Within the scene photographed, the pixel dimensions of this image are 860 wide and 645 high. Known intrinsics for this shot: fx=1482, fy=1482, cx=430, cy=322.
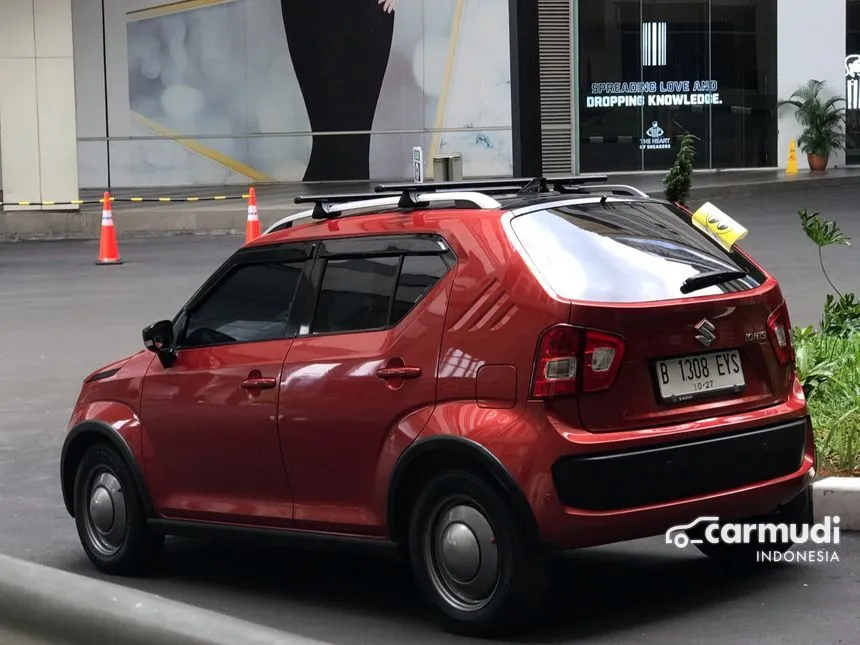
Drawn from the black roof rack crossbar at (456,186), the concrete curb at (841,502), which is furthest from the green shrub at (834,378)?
the black roof rack crossbar at (456,186)

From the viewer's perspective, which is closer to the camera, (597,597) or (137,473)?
(597,597)

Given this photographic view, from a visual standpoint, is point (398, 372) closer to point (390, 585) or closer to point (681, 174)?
point (390, 585)

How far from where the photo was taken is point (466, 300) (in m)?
5.34

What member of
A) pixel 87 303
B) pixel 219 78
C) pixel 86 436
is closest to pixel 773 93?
pixel 219 78

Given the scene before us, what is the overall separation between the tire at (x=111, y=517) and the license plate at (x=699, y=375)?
2.57 metres

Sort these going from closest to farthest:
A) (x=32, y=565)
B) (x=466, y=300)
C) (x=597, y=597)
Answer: (x=32, y=565) < (x=466, y=300) < (x=597, y=597)

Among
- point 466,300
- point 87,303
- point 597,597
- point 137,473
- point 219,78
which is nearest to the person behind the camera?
point 466,300

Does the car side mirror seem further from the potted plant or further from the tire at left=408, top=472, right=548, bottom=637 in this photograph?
the potted plant

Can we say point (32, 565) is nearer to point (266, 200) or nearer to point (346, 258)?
point (346, 258)

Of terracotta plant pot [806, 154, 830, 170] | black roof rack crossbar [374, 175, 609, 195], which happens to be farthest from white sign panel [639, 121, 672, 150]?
black roof rack crossbar [374, 175, 609, 195]

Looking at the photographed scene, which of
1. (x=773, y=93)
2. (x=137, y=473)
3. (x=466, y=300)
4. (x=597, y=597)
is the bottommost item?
(x=597, y=597)

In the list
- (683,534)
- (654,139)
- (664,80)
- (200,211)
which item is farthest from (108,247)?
(664,80)

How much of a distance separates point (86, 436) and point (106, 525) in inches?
16.8

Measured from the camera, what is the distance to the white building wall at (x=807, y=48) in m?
35.6
